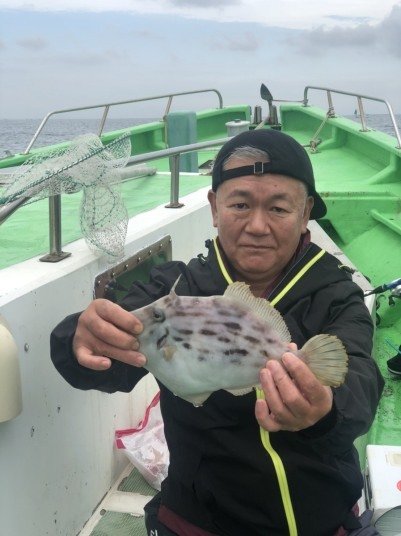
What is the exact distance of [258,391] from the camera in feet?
6.29

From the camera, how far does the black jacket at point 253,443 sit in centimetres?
195

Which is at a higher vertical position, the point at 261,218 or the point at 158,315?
the point at 261,218

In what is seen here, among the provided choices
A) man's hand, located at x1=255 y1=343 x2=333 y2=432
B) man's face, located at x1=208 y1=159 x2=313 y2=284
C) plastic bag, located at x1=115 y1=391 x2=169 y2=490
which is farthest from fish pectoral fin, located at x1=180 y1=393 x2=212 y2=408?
plastic bag, located at x1=115 y1=391 x2=169 y2=490

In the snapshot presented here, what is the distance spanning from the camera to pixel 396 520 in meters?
2.29

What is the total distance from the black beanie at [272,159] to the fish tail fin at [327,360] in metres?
0.72

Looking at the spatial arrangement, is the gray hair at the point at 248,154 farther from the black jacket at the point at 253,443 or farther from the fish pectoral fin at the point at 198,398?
the fish pectoral fin at the point at 198,398

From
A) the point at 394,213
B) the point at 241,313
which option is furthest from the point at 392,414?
the point at 394,213

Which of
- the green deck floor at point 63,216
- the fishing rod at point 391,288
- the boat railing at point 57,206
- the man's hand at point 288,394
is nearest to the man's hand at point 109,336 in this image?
the man's hand at point 288,394

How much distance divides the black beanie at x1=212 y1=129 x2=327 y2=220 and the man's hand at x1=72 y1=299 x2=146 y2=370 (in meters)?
0.66

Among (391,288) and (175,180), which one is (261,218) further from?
(391,288)

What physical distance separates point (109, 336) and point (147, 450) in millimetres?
1638

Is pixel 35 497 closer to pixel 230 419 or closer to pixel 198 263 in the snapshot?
pixel 230 419

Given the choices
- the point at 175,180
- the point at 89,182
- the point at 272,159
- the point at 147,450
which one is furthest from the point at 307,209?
the point at 175,180

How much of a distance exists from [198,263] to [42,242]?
3.80 feet
